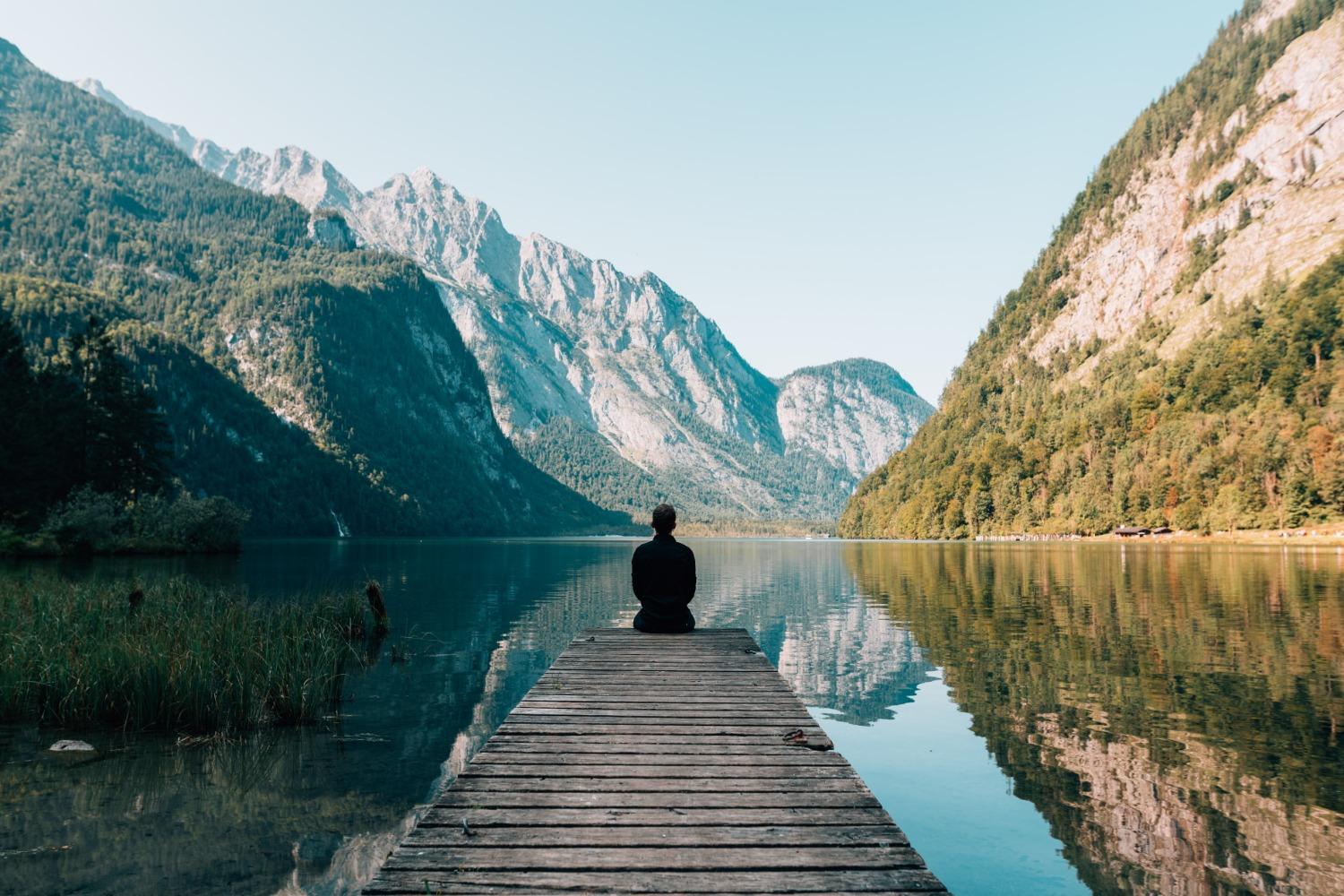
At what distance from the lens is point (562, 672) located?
15.3 m

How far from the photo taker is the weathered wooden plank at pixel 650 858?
20.6ft

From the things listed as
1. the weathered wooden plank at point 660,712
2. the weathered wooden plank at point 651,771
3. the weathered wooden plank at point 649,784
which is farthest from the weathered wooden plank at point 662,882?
the weathered wooden plank at point 660,712

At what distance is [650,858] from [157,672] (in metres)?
14.4

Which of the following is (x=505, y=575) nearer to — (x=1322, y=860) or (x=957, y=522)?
(x=1322, y=860)

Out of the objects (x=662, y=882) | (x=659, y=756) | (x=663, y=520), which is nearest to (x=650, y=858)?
(x=662, y=882)

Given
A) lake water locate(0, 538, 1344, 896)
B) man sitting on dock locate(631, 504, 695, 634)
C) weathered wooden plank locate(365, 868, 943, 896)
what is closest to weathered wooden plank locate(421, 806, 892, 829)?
weathered wooden plank locate(365, 868, 943, 896)

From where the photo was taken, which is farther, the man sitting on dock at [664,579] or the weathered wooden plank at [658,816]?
the man sitting on dock at [664,579]

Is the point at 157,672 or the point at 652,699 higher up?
the point at 652,699

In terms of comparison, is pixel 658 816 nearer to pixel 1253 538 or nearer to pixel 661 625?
pixel 661 625

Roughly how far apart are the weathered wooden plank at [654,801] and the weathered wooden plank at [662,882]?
5.05 feet

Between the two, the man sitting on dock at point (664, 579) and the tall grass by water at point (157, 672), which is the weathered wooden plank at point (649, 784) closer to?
the man sitting on dock at point (664, 579)

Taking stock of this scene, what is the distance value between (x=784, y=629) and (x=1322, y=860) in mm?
24783

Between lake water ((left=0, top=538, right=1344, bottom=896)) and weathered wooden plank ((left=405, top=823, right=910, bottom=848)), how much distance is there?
392 centimetres

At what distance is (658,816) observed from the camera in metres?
7.45
